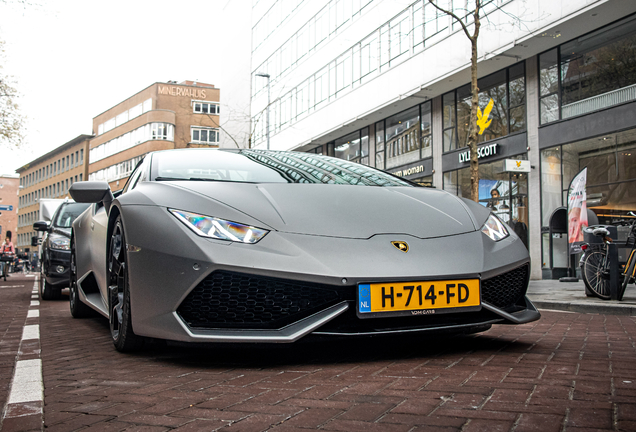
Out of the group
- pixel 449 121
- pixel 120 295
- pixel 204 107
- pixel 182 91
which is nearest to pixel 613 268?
pixel 120 295

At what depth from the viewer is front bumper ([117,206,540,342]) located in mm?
2773

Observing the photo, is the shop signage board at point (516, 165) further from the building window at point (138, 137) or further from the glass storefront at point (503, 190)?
the building window at point (138, 137)

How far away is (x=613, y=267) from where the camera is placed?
23.7ft

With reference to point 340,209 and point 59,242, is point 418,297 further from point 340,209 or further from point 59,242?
point 59,242

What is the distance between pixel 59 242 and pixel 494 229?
25.2ft

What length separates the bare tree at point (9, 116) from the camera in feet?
72.2

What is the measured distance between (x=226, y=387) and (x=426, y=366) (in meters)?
0.96

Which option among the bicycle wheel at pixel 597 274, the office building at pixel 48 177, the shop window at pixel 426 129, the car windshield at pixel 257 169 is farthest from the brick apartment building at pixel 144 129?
the car windshield at pixel 257 169

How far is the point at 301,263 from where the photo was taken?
2.79m

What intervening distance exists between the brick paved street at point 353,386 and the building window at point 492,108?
547 inches

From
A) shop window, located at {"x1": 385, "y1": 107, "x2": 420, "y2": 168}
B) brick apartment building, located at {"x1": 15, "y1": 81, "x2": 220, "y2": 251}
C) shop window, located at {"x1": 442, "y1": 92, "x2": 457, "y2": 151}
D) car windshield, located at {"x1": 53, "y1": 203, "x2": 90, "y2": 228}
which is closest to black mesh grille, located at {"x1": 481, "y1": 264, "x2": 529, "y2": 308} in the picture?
car windshield, located at {"x1": 53, "y1": 203, "x2": 90, "y2": 228}

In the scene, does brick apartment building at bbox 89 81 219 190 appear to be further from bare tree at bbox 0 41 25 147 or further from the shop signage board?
the shop signage board

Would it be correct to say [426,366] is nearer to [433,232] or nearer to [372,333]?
[372,333]

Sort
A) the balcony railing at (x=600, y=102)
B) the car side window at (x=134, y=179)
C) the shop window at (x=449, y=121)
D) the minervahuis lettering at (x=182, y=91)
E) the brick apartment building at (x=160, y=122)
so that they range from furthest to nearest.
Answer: the minervahuis lettering at (x=182, y=91)
the brick apartment building at (x=160, y=122)
the shop window at (x=449, y=121)
the balcony railing at (x=600, y=102)
the car side window at (x=134, y=179)
